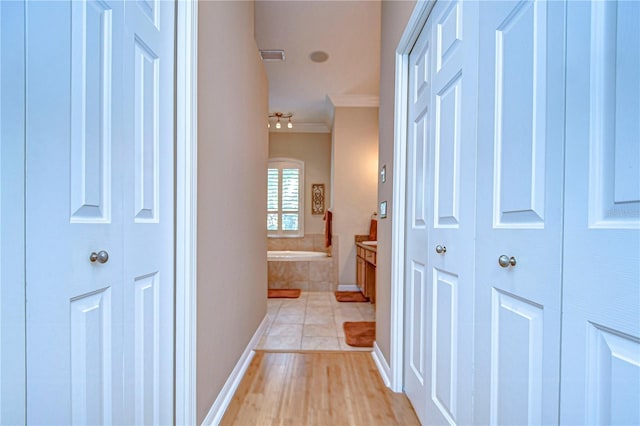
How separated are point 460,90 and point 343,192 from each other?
11.7 feet

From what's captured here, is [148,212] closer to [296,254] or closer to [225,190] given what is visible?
[225,190]

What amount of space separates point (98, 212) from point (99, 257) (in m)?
0.12

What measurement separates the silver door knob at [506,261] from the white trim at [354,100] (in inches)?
163

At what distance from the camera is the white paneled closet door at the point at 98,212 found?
0.60m

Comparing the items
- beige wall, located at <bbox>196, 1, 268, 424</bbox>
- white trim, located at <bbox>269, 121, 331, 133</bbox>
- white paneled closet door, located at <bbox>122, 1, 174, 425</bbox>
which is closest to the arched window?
white trim, located at <bbox>269, 121, 331, 133</bbox>

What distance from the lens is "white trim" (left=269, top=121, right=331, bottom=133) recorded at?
583 centimetres

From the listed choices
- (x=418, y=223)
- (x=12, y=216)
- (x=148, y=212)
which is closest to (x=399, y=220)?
(x=418, y=223)

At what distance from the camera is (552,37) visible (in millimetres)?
672

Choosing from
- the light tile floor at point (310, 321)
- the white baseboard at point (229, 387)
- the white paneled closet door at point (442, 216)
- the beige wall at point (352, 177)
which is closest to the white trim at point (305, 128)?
the beige wall at point (352, 177)

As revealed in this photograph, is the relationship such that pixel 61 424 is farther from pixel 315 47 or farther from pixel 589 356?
pixel 315 47

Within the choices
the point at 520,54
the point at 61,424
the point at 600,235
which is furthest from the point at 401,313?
the point at 61,424

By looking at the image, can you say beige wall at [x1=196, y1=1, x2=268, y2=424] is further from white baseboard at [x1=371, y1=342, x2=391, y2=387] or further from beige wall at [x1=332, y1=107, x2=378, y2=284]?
beige wall at [x1=332, y1=107, x2=378, y2=284]

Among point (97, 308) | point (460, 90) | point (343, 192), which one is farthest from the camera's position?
point (343, 192)

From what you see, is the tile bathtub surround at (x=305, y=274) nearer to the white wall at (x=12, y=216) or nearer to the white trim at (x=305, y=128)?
the white trim at (x=305, y=128)
